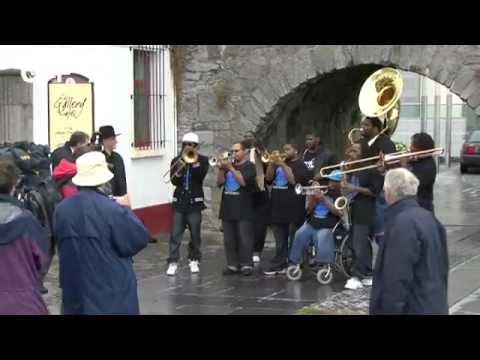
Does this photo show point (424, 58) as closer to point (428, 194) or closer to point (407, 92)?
point (428, 194)

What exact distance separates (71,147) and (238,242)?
2443 millimetres

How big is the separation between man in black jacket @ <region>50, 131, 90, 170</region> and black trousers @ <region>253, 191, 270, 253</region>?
237cm

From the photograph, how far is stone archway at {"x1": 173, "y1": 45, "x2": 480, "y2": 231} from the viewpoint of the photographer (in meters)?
14.1

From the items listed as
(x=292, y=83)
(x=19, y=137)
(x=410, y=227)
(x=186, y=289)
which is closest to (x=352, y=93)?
(x=292, y=83)

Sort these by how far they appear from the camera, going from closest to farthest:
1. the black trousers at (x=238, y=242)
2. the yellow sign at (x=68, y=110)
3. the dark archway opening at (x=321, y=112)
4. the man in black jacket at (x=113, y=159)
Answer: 1. the man in black jacket at (x=113, y=159)
2. the black trousers at (x=238, y=242)
3. the yellow sign at (x=68, y=110)
4. the dark archway opening at (x=321, y=112)

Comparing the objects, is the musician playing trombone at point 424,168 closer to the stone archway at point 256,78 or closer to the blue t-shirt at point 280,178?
the blue t-shirt at point 280,178

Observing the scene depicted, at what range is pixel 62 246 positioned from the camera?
5609 mm

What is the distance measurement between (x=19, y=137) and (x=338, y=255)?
5025 mm

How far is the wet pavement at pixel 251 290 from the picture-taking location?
901 centimetres

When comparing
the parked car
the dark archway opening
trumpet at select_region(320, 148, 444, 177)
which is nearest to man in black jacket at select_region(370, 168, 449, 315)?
trumpet at select_region(320, 148, 444, 177)

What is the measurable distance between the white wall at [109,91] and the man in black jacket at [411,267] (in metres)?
8.25

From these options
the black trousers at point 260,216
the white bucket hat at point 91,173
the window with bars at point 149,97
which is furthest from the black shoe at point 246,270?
the white bucket hat at point 91,173

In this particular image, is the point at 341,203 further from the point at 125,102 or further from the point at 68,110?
the point at 125,102

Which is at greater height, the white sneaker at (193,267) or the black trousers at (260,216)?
the black trousers at (260,216)
